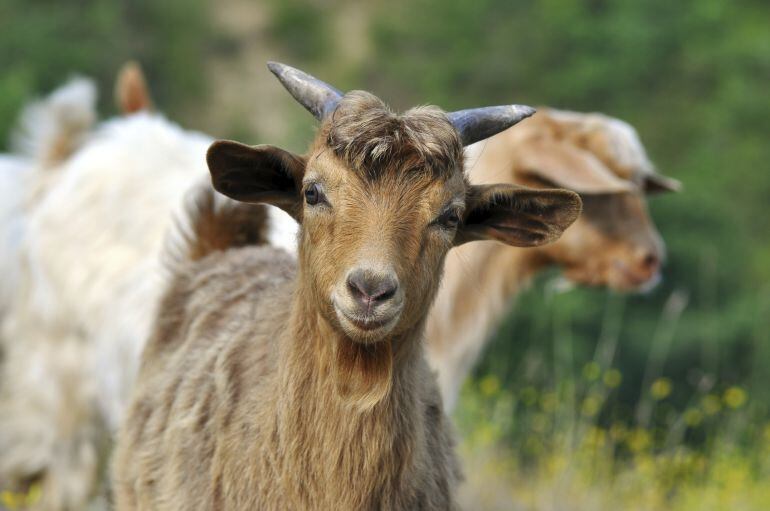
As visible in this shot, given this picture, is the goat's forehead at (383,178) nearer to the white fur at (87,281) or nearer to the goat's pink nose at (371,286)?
the goat's pink nose at (371,286)

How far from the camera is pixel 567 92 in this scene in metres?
32.4

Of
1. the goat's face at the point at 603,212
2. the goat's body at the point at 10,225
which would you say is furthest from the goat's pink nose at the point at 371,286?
the goat's body at the point at 10,225

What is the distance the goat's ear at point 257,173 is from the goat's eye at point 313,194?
0.85ft

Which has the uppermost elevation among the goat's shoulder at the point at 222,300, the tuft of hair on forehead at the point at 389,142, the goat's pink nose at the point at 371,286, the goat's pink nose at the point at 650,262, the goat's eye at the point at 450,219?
the tuft of hair on forehead at the point at 389,142

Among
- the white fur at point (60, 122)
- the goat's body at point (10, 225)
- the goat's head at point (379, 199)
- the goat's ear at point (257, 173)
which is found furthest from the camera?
the goat's body at point (10, 225)

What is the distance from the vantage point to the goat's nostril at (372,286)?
3.86m

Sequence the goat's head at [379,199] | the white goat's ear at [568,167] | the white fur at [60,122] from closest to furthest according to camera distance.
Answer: the goat's head at [379,199]
the white goat's ear at [568,167]
the white fur at [60,122]

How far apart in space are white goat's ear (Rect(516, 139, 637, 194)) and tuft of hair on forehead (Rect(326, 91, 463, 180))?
9.56ft

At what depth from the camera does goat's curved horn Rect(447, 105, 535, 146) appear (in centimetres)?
451

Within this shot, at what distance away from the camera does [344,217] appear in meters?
4.12

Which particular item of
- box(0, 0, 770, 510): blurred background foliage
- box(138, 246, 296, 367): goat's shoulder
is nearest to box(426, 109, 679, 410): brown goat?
box(0, 0, 770, 510): blurred background foliage

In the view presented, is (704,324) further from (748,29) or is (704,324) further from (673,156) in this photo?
(748,29)

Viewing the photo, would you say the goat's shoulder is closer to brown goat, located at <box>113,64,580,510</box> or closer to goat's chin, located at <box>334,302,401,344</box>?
brown goat, located at <box>113,64,580,510</box>

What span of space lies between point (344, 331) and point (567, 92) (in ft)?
95.4
